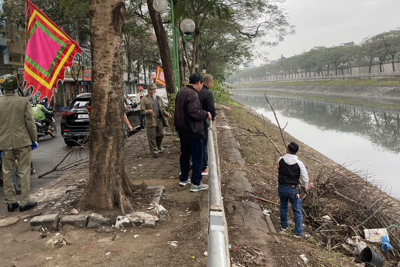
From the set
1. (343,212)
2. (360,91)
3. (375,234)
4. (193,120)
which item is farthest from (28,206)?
(360,91)

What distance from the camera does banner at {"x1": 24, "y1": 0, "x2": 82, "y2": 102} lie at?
5.07 metres

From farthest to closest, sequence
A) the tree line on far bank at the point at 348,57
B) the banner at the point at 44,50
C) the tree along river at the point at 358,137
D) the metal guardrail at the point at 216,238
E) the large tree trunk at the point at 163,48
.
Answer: the tree line on far bank at the point at 348,57 → the tree along river at the point at 358,137 → the large tree trunk at the point at 163,48 → the banner at the point at 44,50 → the metal guardrail at the point at 216,238

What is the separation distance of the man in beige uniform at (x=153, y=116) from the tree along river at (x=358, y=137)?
5.73m

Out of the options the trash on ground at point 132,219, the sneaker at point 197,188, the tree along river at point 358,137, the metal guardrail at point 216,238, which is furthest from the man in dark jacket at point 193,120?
the tree along river at point 358,137

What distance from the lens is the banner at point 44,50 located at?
200 inches

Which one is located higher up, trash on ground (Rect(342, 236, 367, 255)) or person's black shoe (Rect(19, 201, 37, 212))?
person's black shoe (Rect(19, 201, 37, 212))

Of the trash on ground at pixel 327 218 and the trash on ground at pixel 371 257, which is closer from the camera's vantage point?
the trash on ground at pixel 371 257

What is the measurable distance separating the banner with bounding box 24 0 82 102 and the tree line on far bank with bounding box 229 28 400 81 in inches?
1871

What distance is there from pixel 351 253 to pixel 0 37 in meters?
23.4

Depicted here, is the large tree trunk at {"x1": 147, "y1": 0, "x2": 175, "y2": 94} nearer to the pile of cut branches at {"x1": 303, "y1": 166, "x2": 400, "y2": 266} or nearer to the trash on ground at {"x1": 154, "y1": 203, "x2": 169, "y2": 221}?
the pile of cut branches at {"x1": 303, "y1": 166, "x2": 400, "y2": 266}

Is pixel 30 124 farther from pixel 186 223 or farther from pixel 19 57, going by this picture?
pixel 19 57

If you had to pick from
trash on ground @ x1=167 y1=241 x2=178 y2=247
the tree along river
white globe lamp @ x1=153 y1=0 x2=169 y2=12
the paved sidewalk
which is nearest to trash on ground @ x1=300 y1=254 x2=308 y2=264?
the paved sidewalk

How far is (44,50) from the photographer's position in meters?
5.14

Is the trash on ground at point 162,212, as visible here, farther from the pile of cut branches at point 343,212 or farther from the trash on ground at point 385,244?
the trash on ground at point 385,244
